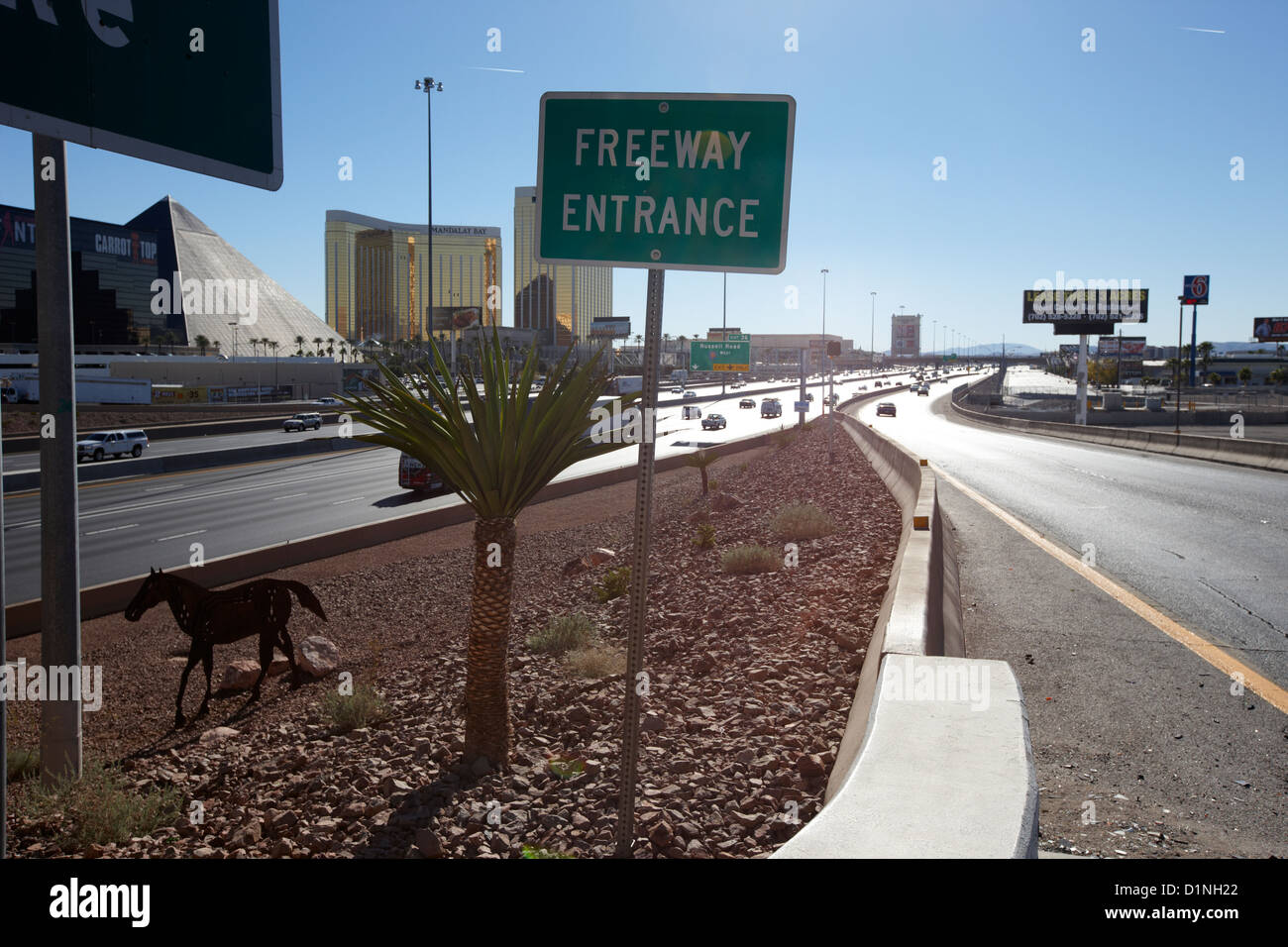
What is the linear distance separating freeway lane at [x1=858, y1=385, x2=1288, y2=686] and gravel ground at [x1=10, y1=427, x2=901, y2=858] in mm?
3279

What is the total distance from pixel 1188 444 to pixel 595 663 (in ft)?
110

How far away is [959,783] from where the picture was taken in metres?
3.47

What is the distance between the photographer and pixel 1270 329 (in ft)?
519

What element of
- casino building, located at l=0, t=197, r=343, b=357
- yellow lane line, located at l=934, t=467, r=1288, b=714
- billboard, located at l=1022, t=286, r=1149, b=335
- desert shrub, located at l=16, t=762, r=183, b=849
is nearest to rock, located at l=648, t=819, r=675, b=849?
→ desert shrub, located at l=16, t=762, r=183, b=849

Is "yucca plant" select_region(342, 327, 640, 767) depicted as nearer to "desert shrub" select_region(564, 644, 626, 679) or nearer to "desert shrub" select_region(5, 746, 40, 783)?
"desert shrub" select_region(564, 644, 626, 679)

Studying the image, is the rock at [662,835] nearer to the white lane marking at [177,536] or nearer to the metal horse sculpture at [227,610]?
the metal horse sculpture at [227,610]

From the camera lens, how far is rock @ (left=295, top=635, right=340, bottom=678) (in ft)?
30.5

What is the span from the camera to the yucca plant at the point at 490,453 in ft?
19.7

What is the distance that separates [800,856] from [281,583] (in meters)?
6.98

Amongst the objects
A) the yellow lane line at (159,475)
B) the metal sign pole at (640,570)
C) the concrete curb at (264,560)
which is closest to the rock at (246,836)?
the metal sign pole at (640,570)

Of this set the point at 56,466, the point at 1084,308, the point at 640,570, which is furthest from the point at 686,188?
the point at 1084,308

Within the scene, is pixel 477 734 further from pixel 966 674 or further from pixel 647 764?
pixel 966 674

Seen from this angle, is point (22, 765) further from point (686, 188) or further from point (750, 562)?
point (750, 562)

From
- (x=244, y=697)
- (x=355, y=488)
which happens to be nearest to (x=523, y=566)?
(x=244, y=697)
